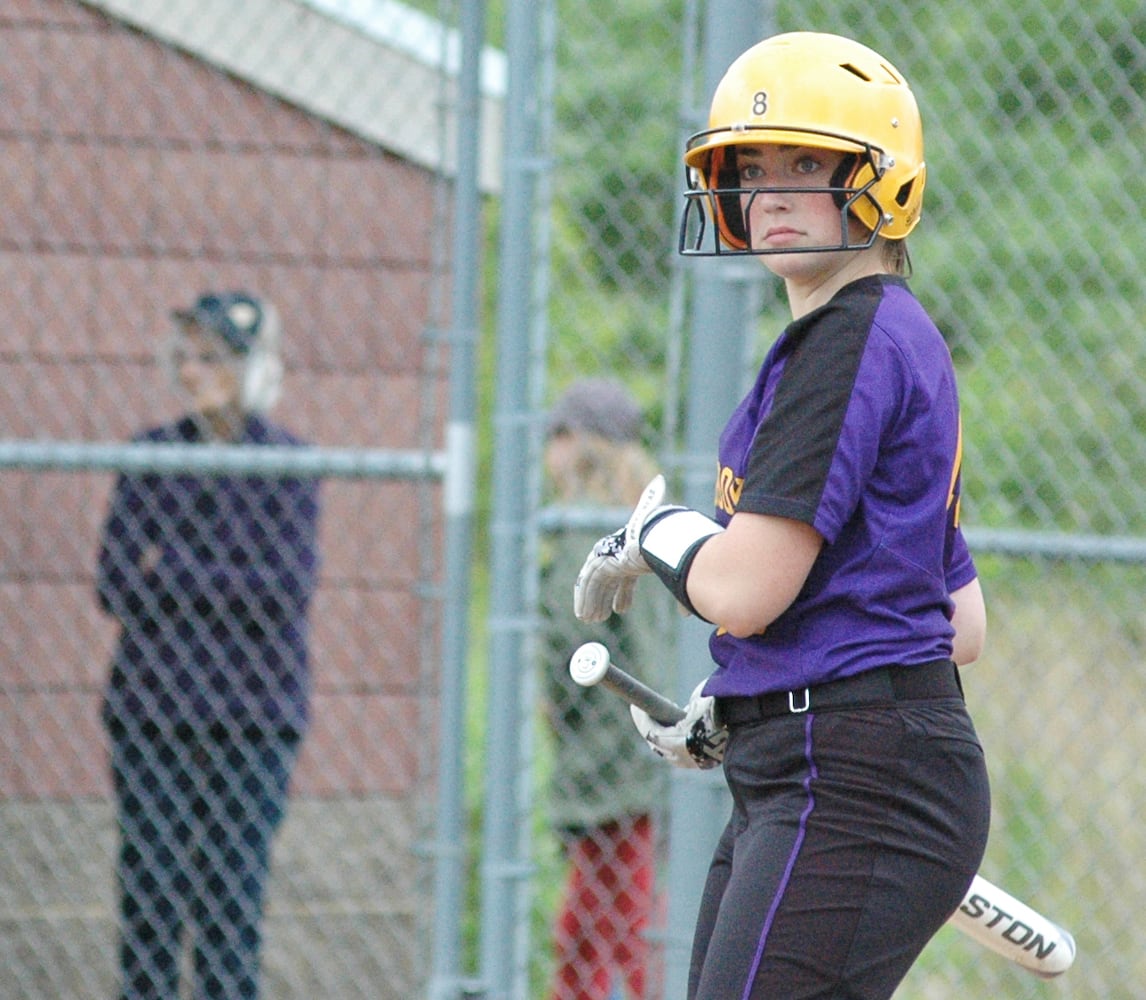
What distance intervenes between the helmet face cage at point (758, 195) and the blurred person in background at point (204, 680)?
2129 mm

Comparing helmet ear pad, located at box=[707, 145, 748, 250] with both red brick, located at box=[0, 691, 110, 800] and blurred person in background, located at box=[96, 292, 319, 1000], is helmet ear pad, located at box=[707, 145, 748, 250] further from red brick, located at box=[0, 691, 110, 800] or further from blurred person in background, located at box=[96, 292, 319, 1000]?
red brick, located at box=[0, 691, 110, 800]

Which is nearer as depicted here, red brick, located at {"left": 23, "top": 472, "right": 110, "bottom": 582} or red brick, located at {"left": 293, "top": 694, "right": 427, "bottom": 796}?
red brick, located at {"left": 23, "top": 472, "right": 110, "bottom": 582}

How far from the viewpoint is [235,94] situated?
4.91 meters

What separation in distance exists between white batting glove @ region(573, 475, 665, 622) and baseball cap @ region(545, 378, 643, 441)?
1.99 meters

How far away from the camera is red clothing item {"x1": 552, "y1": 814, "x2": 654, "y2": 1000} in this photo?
169 inches

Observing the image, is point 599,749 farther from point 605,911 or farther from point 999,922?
point 999,922

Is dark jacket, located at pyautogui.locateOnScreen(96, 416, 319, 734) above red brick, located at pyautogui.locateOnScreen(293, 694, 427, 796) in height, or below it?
above

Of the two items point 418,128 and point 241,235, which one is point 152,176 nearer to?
point 241,235

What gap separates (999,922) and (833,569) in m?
0.67

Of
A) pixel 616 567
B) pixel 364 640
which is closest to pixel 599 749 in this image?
pixel 364 640

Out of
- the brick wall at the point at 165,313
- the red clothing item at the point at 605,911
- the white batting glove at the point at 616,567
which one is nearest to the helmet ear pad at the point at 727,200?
the white batting glove at the point at 616,567

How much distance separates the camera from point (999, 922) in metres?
2.41

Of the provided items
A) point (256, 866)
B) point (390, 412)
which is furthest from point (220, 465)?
point (390, 412)

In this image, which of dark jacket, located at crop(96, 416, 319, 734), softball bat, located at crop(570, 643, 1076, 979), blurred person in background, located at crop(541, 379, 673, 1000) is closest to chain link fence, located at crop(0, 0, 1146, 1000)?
blurred person in background, located at crop(541, 379, 673, 1000)
